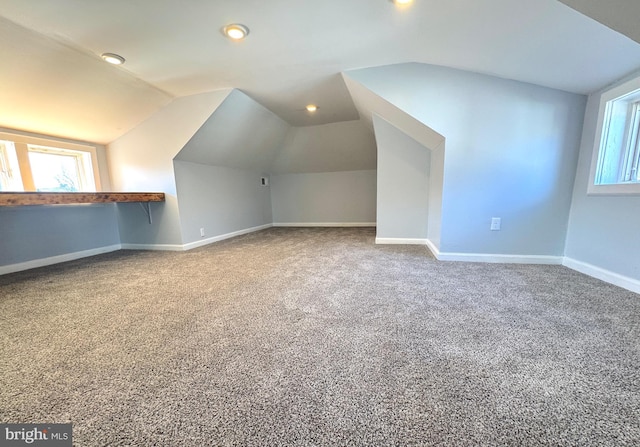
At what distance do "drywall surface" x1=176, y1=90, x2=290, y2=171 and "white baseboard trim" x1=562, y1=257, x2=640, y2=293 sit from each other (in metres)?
4.33

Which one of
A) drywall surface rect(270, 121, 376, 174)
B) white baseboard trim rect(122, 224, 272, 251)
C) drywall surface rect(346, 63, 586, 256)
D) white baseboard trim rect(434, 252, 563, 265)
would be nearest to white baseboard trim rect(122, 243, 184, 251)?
white baseboard trim rect(122, 224, 272, 251)

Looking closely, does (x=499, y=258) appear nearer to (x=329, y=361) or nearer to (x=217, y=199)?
(x=329, y=361)

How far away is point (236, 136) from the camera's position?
151 inches

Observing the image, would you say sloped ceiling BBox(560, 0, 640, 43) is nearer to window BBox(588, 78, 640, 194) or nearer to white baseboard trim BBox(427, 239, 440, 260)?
window BBox(588, 78, 640, 194)

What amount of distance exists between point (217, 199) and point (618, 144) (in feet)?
16.4

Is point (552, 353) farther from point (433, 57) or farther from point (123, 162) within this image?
point (123, 162)

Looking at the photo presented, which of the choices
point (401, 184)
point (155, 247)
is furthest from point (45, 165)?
point (401, 184)

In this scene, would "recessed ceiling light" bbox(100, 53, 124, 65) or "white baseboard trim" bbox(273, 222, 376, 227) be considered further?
"white baseboard trim" bbox(273, 222, 376, 227)

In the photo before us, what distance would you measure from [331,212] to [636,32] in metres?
5.10

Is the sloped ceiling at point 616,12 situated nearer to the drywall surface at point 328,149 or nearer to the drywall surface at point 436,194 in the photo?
the drywall surface at point 436,194

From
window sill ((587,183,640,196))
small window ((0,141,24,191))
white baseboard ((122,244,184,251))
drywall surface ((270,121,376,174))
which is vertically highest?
drywall surface ((270,121,376,174))

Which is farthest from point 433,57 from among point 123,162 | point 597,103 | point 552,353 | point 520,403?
point 123,162

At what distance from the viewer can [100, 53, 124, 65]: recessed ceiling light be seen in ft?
7.16

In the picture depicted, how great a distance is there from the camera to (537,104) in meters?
2.35
